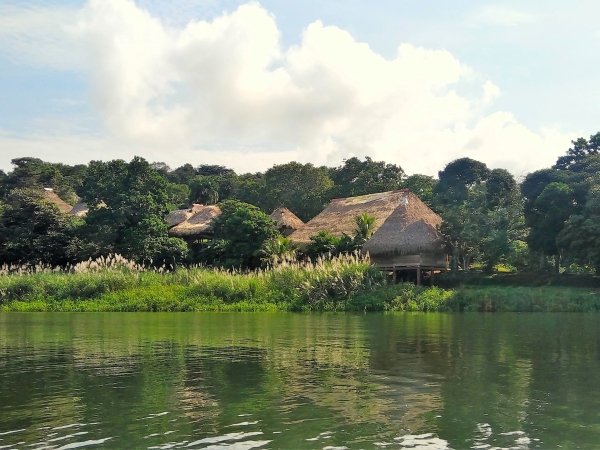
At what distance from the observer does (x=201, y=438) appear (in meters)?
5.72

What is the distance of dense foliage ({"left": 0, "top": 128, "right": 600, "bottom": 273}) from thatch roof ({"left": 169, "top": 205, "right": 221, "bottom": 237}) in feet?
3.51

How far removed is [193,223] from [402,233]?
628 inches

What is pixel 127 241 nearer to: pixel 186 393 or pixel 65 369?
pixel 65 369

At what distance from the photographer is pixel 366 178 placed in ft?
148

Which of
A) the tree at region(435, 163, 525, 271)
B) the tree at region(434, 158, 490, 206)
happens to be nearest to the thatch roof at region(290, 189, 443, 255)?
the tree at region(435, 163, 525, 271)

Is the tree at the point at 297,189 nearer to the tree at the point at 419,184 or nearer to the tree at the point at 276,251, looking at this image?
the tree at the point at 419,184

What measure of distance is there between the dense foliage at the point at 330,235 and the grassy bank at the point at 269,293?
9.08 ft

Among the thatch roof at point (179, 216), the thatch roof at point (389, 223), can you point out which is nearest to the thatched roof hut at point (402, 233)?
the thatch roof at point (389, 223)

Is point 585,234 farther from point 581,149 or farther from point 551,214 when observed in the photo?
point 581,149

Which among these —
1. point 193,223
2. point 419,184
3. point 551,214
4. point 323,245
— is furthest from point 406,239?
point 193,223

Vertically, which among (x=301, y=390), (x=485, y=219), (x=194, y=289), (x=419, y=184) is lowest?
(x=301, y=390)

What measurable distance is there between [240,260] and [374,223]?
270 inches

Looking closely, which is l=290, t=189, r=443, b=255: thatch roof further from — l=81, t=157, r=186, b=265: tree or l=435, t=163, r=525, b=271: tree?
l=81, t=157, r=186, b=265: tree

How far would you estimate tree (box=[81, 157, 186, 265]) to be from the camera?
3300 cm
